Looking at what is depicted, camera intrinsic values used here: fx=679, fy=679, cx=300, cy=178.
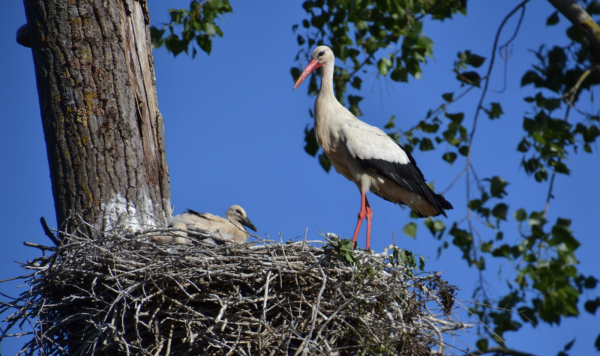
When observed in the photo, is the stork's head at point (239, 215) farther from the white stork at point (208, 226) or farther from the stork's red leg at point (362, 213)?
the stork's red leg at point (362, 213)

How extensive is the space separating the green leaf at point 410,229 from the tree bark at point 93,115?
12.3 ft

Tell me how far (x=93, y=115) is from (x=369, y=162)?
7.33ft

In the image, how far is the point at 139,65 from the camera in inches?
153

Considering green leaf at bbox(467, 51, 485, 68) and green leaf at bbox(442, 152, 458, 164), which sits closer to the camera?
green leaf at bbox(467, 51, 485, 68)

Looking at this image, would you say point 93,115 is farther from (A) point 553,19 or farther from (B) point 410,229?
(A) point 553,19

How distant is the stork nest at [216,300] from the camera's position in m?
3.28

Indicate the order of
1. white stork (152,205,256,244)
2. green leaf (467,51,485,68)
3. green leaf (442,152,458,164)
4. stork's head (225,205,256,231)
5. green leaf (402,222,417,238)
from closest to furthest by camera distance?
1. white stork (152,205,256,244)
2. stork's head (225,205,256,231)
3. green leaf (467,51,485,68)
4. green leaf (402,222,417,238)
5. green leaf (442,152,458,164)

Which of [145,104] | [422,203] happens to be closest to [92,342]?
[145,104]

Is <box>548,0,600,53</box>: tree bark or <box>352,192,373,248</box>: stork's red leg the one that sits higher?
<box>548,0,600,53</box>: tree bark

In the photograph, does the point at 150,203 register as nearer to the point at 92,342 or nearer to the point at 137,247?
the point at 137,247

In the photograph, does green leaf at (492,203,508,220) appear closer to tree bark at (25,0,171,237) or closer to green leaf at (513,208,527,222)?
green leaf at (513,208,527,222)

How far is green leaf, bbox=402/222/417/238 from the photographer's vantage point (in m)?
7.07

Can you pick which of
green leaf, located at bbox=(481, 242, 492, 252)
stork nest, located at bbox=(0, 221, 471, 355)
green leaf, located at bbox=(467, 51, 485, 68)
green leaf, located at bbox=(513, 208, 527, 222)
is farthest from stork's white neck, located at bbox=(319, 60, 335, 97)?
green leaf, located at bbox=(481, 242, 492, 252)

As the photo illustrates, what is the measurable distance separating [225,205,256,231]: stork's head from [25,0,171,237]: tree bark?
1.22 m
